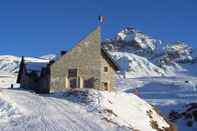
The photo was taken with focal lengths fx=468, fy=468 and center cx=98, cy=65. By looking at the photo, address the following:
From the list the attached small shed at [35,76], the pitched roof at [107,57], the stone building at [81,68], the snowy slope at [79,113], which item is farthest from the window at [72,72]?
the snowy slope at [79,113]

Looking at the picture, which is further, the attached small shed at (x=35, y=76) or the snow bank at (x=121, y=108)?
the attached small shed at (x=35, y=76)

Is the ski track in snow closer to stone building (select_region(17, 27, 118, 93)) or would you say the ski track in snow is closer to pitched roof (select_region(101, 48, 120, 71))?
stone building (select_region(17, 27, 118, 93))

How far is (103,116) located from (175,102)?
77.3 m

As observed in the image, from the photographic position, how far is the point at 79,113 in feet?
127

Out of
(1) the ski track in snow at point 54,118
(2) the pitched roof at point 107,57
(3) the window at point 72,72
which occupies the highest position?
(2) the pitched roof at point 107,57

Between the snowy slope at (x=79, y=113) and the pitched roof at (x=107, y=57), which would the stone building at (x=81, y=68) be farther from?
the snowy slope at (x=79, y=113)

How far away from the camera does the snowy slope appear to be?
108 ft

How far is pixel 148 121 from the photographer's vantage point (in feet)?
152

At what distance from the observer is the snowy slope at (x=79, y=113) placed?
108ft

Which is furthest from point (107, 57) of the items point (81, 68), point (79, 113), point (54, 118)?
point (54, 118)

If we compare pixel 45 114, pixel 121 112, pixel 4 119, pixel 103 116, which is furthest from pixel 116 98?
pixel 4 119

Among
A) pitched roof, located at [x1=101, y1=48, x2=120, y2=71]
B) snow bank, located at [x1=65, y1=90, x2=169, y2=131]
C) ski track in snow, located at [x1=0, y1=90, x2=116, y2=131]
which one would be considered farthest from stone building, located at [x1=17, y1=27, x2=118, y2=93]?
ski track in snow, located at [x1=0, y1=90, x2=116, y2=131]

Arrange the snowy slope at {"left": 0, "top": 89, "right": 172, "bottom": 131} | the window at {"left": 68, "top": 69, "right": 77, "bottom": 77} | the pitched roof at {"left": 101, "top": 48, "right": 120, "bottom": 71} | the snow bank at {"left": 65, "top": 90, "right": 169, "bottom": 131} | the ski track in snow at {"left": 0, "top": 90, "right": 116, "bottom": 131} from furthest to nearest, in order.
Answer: the pitched roof at {"left": 101, "top": 48, "right": 120, "bottom": 71} < the window at {"left": 68, "top": 69, "right": 77, "bottom": 77} < the snow bank at {"left": 65, "top": 90, "right": 169, "bottom": 131} < the snowy slope at {"left": 0, "top": 89, "right": 172, "bottom": 131} < the ski track in snow at {"left": 0, "top": 90, "right": 116, "bottom": 131}

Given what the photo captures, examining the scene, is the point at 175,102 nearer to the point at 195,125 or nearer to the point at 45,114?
the point at 195,125
